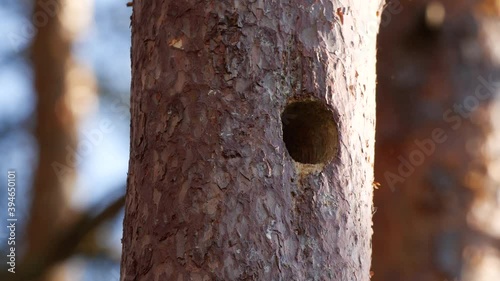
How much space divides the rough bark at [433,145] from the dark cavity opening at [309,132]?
44.5 inches

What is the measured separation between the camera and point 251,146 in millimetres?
1475

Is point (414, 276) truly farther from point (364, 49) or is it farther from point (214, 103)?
point (214, 103)

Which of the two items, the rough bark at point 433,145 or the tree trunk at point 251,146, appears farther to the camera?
the rough bark at point 433,145

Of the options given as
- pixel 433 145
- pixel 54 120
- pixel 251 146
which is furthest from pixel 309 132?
pixel 54 120

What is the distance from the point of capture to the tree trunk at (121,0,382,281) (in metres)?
1.46

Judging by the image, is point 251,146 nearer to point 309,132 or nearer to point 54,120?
point 309,132

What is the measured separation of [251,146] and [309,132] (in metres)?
0.18

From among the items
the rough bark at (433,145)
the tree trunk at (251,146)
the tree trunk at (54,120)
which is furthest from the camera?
the tree trunk at (54,120)

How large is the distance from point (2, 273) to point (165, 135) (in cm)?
248

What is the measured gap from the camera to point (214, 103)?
4.91 feet

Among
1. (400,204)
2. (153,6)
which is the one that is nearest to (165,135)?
(153,6)

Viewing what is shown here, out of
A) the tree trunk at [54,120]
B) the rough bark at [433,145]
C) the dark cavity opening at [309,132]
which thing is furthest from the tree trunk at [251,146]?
the tree trunk at [54,120]

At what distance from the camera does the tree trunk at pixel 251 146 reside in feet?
4.79

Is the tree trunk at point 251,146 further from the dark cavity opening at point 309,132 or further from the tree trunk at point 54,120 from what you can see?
the tree trunk at point 54,120
